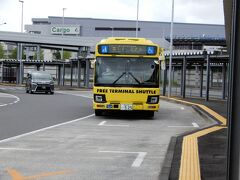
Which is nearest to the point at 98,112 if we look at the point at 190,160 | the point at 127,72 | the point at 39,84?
the point at 127,72

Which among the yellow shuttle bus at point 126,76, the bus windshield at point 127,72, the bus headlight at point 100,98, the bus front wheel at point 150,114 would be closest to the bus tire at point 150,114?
the bus front wheel at point 150,114

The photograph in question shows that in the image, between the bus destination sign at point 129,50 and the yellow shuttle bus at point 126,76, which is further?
the bus destination sign at point 129,50

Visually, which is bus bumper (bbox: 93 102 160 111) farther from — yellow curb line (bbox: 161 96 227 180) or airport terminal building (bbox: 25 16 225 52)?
airport terminal building (bbox: 25 16 225 52)

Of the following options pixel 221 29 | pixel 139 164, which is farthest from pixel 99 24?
pixel 139 164

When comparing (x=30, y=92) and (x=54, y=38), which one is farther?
(x=54, y=38)

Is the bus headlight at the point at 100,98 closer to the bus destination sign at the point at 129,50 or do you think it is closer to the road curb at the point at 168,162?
the bus destination sign at the point at 129,50

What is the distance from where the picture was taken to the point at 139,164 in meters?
8.66

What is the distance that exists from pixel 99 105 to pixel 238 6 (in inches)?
575

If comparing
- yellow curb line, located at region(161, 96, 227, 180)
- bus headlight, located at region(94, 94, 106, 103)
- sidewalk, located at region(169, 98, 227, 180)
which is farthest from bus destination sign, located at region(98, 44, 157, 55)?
yellow curb line, located at region(161, 96, 227, 180)

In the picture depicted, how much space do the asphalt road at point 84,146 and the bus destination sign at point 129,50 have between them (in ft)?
8.18

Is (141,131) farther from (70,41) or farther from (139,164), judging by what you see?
(70,41)

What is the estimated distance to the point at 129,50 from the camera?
18.3 meters

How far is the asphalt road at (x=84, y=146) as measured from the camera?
7.90 m

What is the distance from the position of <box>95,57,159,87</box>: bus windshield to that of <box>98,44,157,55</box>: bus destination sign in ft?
0.73
